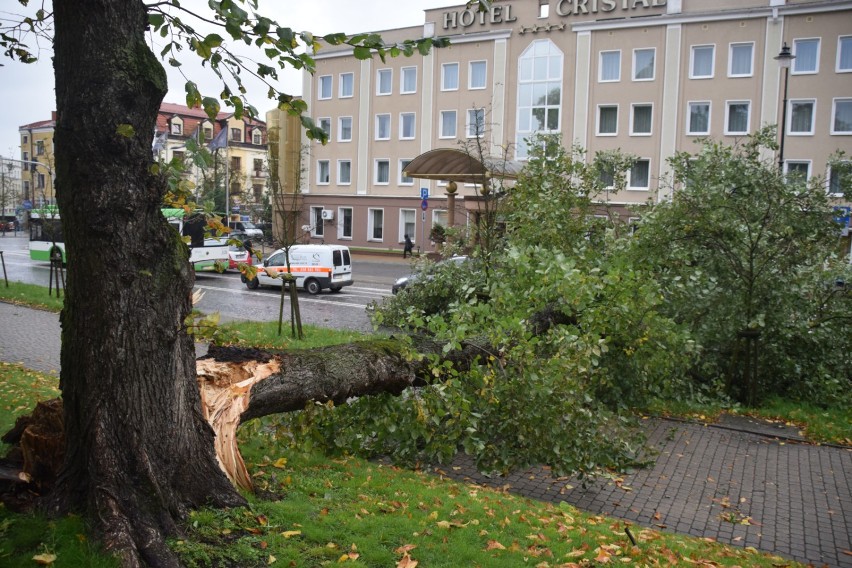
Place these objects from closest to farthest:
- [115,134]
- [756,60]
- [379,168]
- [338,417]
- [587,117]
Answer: [115,134], [338,417], [756,60], [587,117], [379,168]

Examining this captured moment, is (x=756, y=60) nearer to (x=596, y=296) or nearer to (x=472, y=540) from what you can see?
(x=596, y=296)

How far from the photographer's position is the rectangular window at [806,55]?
3415 cm

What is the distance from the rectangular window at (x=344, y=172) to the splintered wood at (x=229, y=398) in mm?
42140

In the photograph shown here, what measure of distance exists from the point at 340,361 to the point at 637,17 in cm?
3492

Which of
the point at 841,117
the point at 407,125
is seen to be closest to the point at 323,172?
the point at 407,125

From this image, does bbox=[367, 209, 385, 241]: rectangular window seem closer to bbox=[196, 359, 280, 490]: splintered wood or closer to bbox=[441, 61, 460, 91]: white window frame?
bbox=[441, 61, 460, 91]: white window frame

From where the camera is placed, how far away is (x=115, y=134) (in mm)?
4246

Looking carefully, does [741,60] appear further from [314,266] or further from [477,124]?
[477,124]

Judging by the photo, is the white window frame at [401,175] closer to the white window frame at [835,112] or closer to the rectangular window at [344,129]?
the rectangular window at [344,129]

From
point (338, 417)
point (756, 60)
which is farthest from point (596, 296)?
point (756, 60)

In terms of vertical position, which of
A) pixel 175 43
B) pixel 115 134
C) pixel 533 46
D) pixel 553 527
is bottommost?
pixel 553 527

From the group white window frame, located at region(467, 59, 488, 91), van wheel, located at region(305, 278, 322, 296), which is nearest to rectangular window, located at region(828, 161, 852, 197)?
van wheel, located at region(305, 278, 322, 296)

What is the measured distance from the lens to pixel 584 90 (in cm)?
3866

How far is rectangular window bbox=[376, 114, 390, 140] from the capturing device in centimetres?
4531
